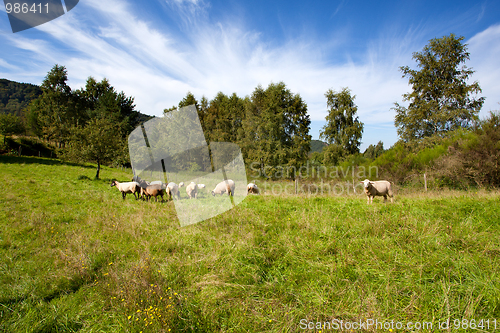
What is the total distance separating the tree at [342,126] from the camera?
1101 inches

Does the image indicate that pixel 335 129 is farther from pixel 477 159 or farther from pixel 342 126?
pixel 477 159

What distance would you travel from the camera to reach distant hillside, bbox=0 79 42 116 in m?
99.4

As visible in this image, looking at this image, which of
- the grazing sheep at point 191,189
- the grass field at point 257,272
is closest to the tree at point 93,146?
the grazing sheep at point 191,189

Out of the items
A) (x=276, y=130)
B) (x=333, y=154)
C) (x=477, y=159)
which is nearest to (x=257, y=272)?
(x=477, y=159)

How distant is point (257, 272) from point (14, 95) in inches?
6573

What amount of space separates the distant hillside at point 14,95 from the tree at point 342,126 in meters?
130

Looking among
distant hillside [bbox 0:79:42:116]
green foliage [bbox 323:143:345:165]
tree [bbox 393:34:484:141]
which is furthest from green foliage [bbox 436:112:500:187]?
distant hillside [bbox 0:79:42:116]

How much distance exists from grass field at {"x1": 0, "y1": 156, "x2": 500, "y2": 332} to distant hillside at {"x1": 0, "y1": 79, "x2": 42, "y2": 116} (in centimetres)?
13385

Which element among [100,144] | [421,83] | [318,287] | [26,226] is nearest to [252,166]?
[100,144]

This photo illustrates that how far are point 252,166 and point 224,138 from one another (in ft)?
26.5

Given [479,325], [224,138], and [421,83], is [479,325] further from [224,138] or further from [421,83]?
[224,138]

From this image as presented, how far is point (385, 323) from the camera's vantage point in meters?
2.96

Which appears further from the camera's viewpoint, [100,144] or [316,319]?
[100,144]

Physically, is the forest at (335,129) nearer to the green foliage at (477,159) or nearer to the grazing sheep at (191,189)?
the green foliage at (477,159)
